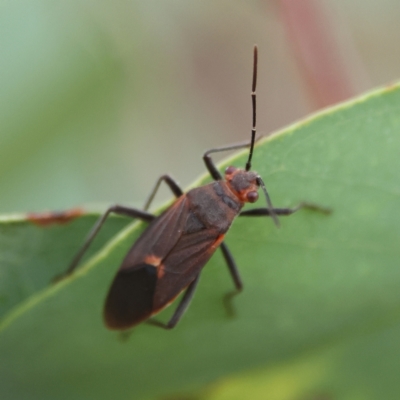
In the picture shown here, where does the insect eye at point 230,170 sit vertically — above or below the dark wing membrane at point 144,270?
above

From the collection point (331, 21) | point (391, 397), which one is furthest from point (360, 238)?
point (331, 21)

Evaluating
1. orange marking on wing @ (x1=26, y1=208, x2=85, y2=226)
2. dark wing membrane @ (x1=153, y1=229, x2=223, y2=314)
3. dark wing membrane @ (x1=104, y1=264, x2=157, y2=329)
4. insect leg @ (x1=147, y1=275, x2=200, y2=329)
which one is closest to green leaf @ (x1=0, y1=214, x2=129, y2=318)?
orange marking on wing @ (x1=26, y1=208, x2=85, y2=226)

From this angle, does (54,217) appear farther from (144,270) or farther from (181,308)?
(144,270)

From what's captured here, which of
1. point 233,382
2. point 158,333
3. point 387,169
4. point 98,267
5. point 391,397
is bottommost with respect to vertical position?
point 391,397

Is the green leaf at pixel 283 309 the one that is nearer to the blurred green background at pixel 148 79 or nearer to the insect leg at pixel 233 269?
the insect leg at pixel 233 269

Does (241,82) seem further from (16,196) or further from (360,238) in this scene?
(360,238)

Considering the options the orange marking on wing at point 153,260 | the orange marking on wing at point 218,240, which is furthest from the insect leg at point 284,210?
the orange marking on wing at point 153,260
